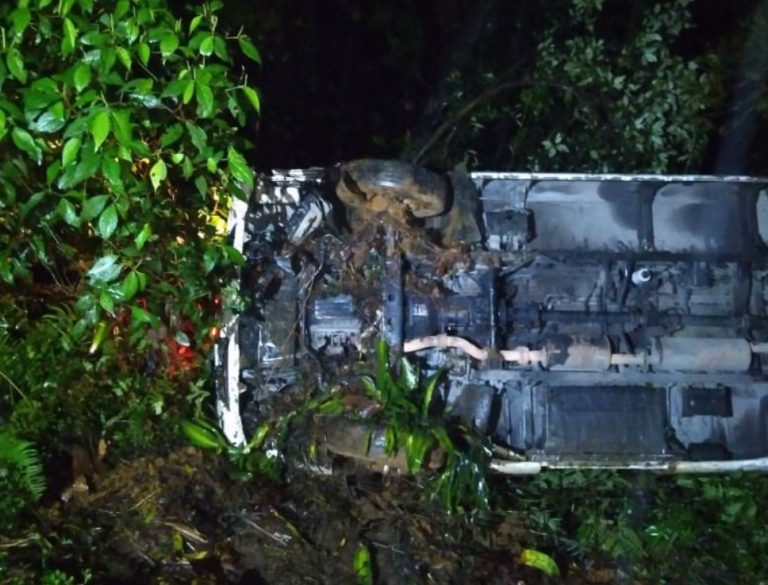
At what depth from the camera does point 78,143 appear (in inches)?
134

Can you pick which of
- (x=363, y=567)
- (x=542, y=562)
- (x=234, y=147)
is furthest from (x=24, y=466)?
(x=542, y=562)

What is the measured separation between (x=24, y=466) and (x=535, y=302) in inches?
90.8

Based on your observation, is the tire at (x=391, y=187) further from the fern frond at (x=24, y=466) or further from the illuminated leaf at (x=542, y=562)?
the fern frond at (x=24, y=466)

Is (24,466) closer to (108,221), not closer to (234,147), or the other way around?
(108,221)

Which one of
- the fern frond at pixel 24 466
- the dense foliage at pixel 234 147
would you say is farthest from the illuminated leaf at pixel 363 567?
the fern frond at pixel 24 466

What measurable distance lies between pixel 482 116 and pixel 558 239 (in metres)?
1.90

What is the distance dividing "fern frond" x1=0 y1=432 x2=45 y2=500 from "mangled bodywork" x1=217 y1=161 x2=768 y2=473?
2.69 feet

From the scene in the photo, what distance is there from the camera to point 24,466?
4.29 m

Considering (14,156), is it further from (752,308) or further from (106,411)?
(752,308)

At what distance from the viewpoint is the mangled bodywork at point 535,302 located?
4430mm

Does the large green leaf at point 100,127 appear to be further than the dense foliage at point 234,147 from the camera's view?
No

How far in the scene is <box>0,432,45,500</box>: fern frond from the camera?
4277 millimetres

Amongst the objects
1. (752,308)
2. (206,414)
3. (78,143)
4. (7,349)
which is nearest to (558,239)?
(752,308)

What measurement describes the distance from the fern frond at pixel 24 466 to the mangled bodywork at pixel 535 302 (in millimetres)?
821
